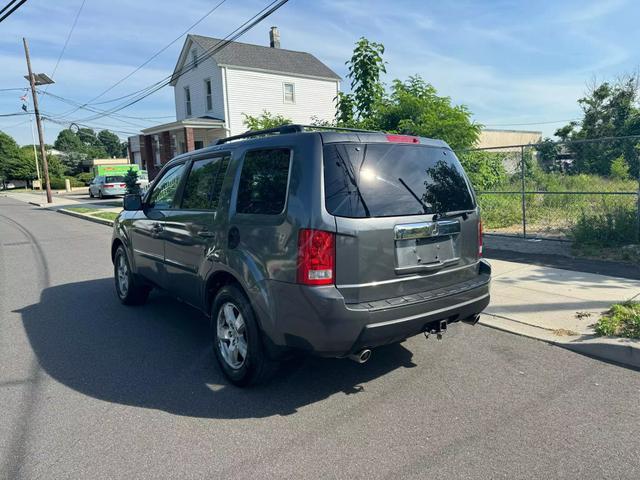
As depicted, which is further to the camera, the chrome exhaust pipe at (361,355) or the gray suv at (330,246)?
the chrome exhaust pipe at (361,355)

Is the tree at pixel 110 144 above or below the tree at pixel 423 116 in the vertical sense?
above

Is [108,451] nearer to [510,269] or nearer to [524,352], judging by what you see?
[524,352]

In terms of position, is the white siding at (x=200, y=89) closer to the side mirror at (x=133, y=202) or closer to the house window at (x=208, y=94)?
the house window at (x=208, y=94)

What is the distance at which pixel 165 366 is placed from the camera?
14.1 feet

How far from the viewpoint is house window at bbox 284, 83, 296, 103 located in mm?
28600

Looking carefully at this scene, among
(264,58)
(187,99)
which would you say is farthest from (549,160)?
(187,99)

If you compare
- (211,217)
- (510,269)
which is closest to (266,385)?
(211,217)

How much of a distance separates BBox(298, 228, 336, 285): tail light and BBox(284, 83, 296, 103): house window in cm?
2679

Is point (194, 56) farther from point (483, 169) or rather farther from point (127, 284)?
point (127, 284)

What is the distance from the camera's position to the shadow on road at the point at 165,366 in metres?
3.63

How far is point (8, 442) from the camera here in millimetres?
3113

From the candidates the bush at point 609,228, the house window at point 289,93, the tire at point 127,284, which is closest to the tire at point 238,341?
the tire at point 127,284

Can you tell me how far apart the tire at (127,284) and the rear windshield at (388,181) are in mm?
3600

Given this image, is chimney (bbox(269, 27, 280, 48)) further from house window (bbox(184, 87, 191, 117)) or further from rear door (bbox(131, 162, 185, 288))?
rear door (bbox(131, 162, 185, 288))
